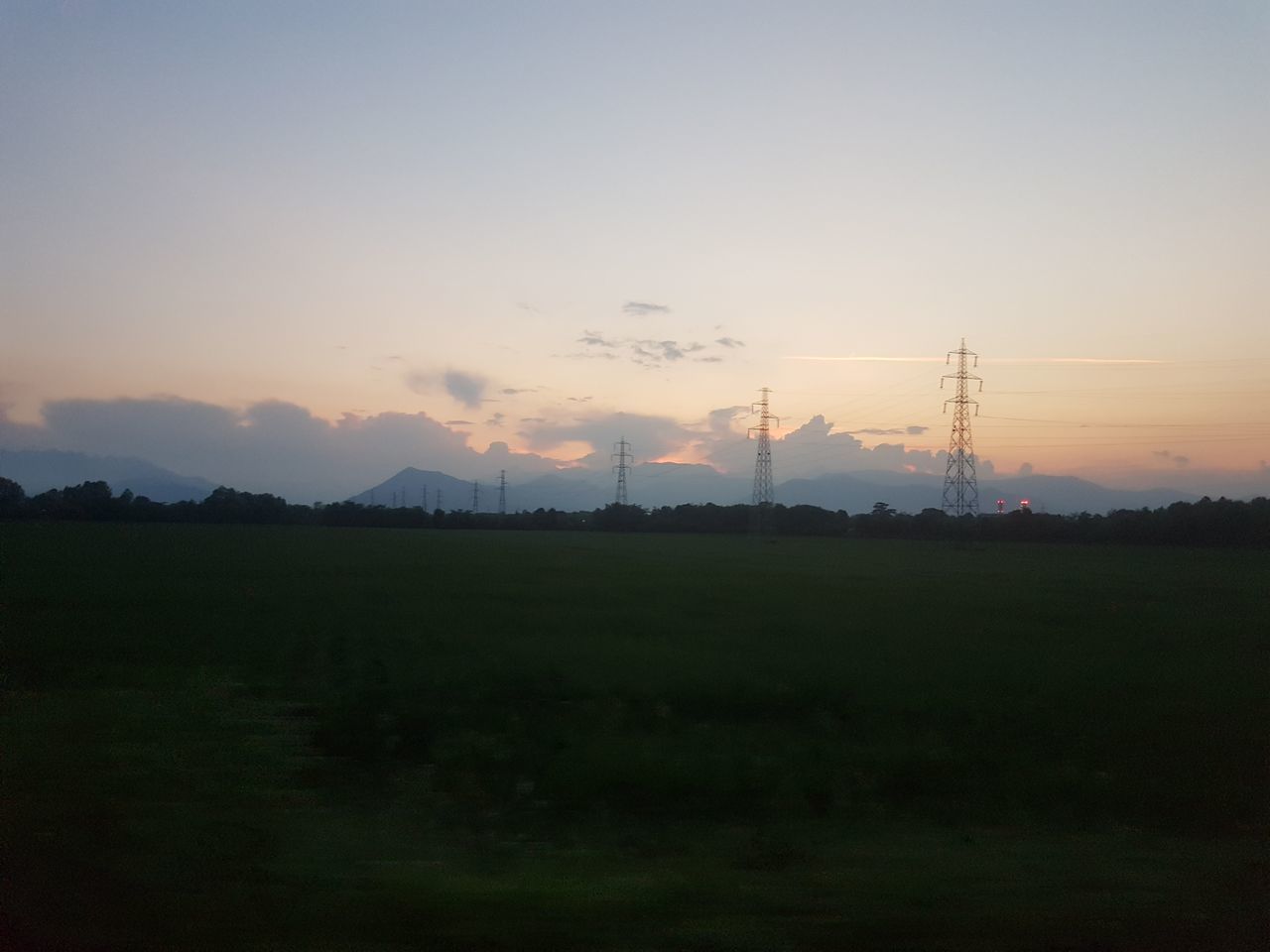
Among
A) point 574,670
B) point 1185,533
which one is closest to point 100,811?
point 574,670

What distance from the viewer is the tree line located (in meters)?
64.1

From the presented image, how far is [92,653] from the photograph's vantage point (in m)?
15.8

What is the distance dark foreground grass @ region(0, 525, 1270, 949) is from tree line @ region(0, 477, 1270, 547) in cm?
4755

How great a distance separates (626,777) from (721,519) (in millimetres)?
95879

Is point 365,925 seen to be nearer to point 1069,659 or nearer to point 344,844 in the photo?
point 344,844

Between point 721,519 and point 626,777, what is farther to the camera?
point 721,519

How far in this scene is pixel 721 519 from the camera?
105m

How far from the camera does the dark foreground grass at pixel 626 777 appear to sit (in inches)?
198

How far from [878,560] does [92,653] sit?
137 ft

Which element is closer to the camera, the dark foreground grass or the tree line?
the dark foreground grass

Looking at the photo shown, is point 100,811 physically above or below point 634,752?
above

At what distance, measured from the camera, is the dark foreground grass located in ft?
16.5

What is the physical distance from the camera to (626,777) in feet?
32.1

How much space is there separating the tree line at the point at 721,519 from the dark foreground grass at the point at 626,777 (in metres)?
47.5
